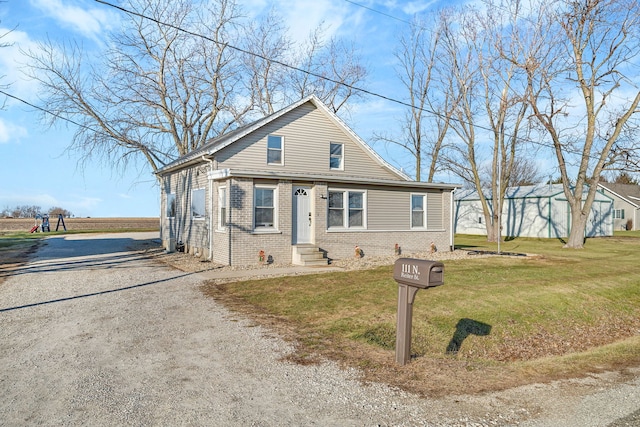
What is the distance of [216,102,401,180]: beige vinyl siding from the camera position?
1566cm

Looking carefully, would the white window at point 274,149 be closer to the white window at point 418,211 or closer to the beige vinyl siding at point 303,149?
the beige vinyl siding at point 303,149

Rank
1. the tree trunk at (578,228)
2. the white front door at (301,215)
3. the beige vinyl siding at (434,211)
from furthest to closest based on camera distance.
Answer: the tree trunk at (578,228)
the beige vinyl siding at (434,211)
the white front door at (301,215)

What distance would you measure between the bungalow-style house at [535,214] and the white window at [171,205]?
2309cm

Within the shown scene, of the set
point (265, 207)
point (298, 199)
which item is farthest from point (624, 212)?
point (265, 207)

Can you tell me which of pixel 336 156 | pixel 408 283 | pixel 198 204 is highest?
pixel 336 156

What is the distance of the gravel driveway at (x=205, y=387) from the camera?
3.78 meters

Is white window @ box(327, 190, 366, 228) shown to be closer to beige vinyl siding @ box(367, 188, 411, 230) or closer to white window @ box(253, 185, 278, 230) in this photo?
beige vinyl siding @ box(367, 188, 411, 230)

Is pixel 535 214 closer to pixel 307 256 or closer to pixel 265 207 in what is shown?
pixel 307 256

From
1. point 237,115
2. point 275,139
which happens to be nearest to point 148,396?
point 275,139

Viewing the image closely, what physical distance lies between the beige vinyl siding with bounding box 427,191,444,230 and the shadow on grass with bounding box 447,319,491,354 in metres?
11.3

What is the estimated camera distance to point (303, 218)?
15.2 meters

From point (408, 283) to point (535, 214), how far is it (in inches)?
1121

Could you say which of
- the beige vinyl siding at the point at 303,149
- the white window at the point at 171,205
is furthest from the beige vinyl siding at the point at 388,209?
the white window at the point at 171,205

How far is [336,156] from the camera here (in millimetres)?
18000
